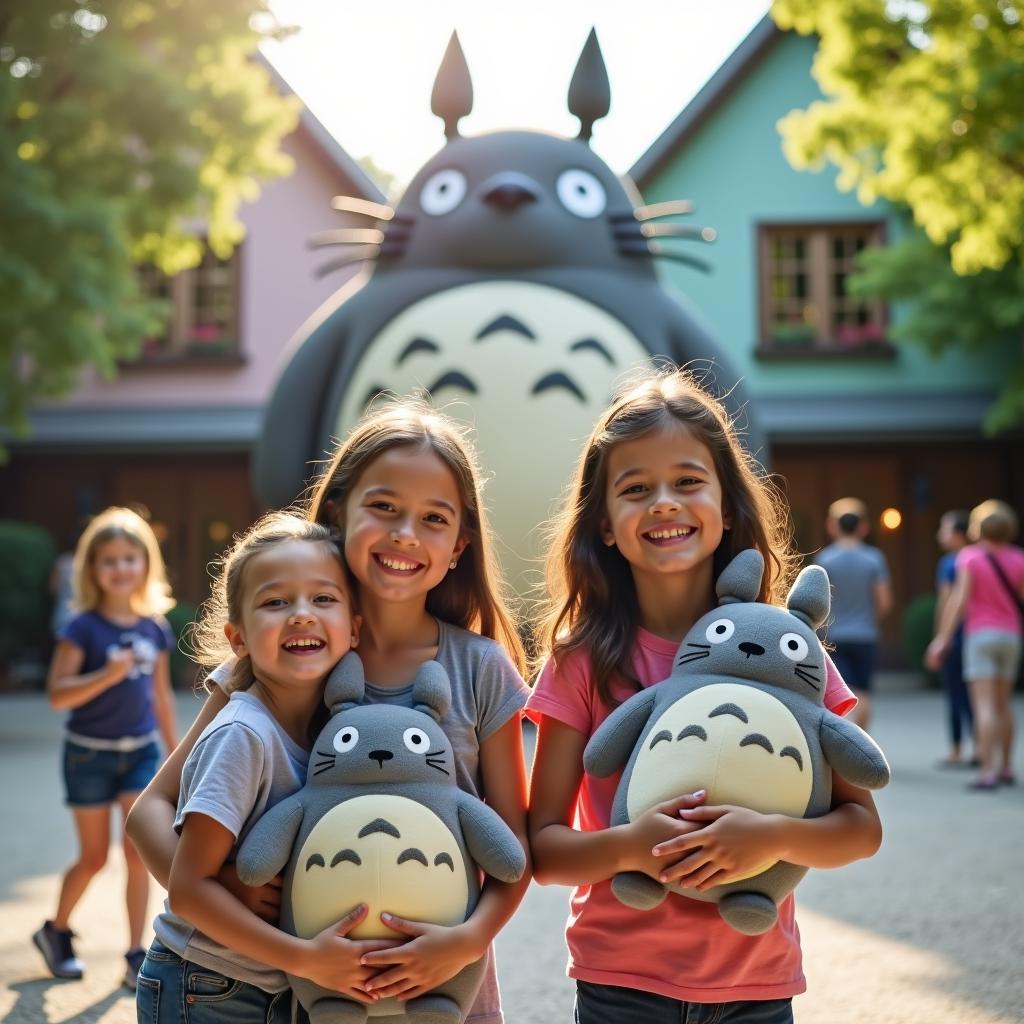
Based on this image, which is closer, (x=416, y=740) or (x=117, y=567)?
(x=416, y=740)

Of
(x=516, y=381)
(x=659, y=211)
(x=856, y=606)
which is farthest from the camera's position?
(x=856, y=606)

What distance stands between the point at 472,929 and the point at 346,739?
0.35 metres

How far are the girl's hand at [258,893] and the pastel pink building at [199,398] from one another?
48.0 feet

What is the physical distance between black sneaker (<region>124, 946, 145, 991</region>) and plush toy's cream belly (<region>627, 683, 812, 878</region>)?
2.54 meters

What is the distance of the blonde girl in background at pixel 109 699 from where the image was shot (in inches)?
167

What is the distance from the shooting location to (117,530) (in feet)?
15.2

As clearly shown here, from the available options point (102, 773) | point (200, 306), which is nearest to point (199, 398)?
point (200, 306)

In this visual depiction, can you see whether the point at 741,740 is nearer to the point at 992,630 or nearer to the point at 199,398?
the point at 992,630

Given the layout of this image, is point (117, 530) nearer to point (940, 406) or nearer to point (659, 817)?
point (659, 817)

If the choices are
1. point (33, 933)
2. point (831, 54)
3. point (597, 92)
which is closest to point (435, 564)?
point (33, 933)

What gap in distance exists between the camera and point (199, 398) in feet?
56.4

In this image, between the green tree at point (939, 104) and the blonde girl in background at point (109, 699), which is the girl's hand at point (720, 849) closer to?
the blonde girl in background at point (109, 699)

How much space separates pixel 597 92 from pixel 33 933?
193 inches

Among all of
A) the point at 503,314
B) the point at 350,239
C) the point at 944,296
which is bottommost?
the point at 503,314
